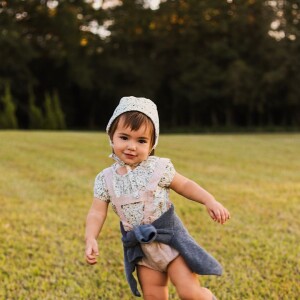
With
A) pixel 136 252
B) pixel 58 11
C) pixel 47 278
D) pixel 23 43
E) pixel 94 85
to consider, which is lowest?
pixel 47 278

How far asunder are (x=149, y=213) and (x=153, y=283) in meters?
0.35

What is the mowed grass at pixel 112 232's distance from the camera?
3209 millimetres

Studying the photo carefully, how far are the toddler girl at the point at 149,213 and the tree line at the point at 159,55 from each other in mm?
31294

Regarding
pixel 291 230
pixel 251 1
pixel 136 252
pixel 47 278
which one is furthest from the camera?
pixel 251 1

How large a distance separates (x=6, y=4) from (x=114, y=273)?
110ft

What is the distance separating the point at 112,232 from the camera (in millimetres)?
4488

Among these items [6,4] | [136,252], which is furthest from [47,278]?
[6,4]

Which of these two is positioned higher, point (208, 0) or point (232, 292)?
point (208, 0)

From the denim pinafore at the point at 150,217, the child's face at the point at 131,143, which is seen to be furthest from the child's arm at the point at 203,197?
the child's face at the point at 131,143

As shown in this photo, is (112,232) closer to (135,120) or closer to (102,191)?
(102,191)

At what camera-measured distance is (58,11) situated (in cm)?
3391

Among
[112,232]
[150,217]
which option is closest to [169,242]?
[150,217]

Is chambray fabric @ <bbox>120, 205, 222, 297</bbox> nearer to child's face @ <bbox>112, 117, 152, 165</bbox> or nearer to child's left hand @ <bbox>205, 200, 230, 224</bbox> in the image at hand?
child's left hand @ <bbox>205, 200, 230, 224</bbox>

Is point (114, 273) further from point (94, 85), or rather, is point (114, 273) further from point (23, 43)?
point (94, 85)
